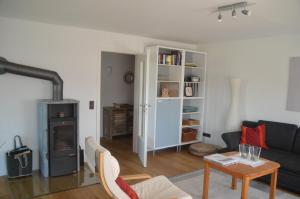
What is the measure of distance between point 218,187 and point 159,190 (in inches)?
54.6

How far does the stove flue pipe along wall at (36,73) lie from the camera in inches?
129

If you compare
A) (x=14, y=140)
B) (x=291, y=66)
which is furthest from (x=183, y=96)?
(x=14, y=140)

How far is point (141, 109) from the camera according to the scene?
14.3 feet

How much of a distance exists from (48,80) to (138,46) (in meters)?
1.82

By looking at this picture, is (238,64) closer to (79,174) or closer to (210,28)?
(210,28)

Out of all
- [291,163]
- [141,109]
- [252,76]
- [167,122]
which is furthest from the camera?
[167,122]

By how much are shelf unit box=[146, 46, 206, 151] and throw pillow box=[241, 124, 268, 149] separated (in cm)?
133

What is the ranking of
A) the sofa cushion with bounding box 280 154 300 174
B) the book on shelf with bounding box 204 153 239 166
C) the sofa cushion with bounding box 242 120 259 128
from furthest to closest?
1. the sofa cushion with bounding box 242 120 259 128
2. the sofa cushion with bounding box 280 154 300 174
3. the book on shelf with bounding box 204 153 239 166

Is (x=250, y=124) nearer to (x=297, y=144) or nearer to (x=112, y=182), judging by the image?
(x=297, y=144)

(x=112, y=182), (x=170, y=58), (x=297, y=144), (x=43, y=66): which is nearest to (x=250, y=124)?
(x=297, y=144)

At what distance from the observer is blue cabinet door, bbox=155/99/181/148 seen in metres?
4.64

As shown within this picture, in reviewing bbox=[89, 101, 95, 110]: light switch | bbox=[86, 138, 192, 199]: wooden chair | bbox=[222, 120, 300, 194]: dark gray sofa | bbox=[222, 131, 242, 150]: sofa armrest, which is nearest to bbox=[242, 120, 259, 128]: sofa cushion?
bbox=[222, 120, 300, 194]: dark gray sofa

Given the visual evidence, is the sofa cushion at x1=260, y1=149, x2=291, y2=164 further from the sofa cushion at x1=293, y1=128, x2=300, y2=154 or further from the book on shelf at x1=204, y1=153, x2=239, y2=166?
the book on shelf at x1=204, y1=153, x2=239, y2=166

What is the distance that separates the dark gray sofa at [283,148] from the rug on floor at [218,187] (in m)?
0.17
